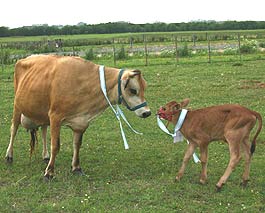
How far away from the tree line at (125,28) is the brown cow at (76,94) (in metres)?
82.7

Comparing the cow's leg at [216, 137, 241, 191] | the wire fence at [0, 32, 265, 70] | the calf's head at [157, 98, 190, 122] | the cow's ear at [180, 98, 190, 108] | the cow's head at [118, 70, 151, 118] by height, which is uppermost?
the cow's head at [118, 70, 151, 118]

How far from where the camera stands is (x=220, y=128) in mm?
7473

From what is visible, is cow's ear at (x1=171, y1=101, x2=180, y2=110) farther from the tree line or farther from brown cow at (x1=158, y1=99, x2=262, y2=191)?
the tree line

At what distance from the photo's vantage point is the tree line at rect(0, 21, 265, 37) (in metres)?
90.2

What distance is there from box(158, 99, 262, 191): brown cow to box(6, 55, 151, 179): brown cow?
0.66 meters

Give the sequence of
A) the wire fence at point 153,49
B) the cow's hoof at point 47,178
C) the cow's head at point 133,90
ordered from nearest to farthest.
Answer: the cow's head at point 133,90
the cow's hoof at point 47,178
the wire fence at point 153,49

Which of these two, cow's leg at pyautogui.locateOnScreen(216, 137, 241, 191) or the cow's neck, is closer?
cow's leg at pyautogui.locateOnScreen(216, 137, 241, 191)

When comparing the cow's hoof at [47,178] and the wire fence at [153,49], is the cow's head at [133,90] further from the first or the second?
the wire fence at [153,49]

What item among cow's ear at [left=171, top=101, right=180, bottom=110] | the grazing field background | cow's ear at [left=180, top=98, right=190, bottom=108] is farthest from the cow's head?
the grazing field background

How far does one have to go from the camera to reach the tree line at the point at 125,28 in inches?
3551

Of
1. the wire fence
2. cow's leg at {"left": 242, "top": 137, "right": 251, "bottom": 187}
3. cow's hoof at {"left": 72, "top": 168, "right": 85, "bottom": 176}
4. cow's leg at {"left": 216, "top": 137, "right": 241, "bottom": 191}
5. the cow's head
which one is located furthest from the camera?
the wire fence

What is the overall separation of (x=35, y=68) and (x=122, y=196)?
3003 millimetres

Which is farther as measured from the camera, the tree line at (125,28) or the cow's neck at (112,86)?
the tree line at (125,28)

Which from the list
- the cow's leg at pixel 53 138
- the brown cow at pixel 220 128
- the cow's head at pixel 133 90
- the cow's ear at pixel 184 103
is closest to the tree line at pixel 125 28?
the cow's leg at pixel 53 138
